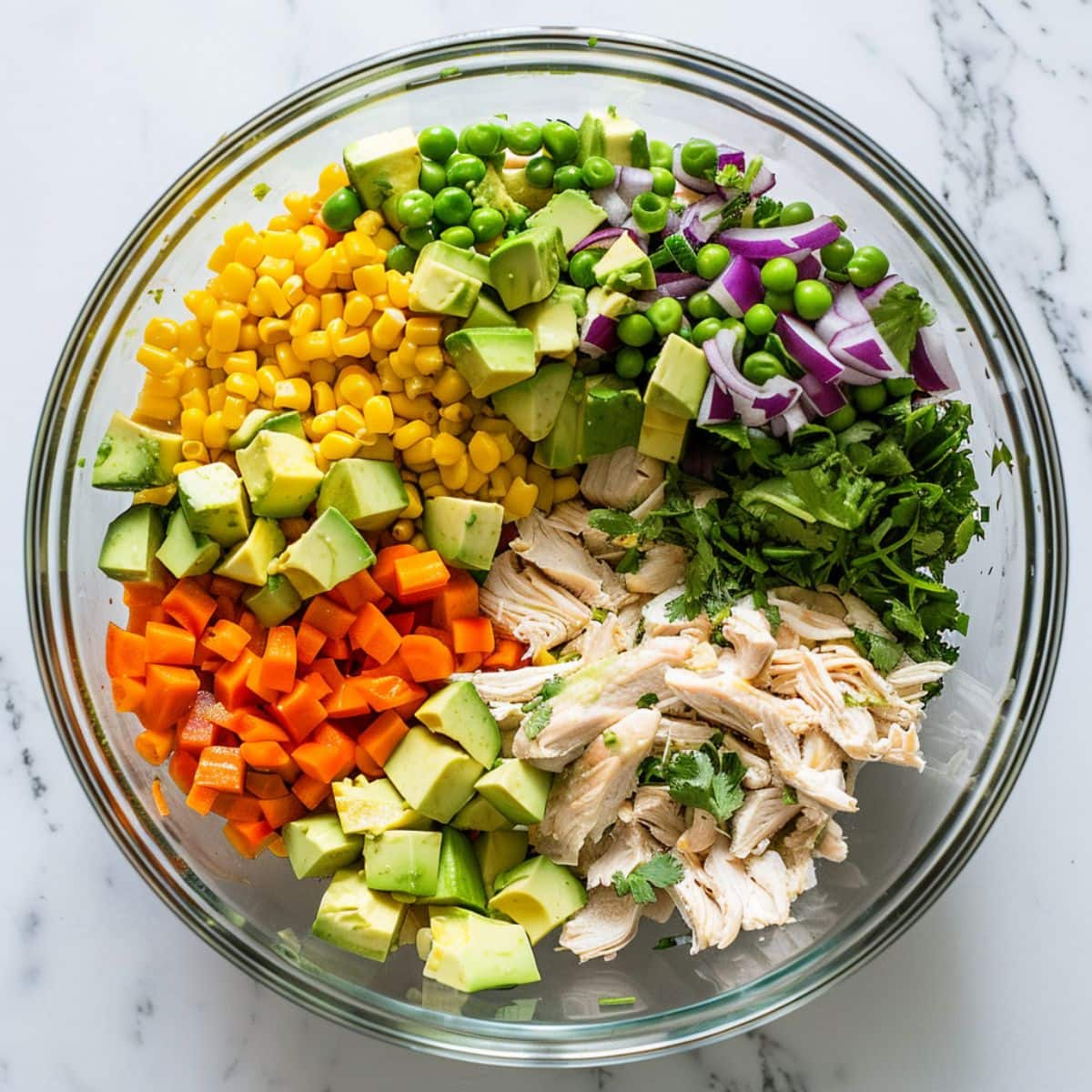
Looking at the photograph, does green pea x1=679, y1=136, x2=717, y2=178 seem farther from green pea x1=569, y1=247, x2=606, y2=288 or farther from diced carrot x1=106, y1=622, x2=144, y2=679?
diced carrot x1=106, y1=622, x2=144, y2=679

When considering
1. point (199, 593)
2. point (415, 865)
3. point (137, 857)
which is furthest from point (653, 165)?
point (137, 857)

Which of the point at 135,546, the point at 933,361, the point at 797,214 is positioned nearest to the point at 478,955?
the point at 135,546

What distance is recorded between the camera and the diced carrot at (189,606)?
2145mm

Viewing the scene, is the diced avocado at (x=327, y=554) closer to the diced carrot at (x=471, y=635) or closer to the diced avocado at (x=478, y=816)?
the diced carrot at (x=471, y=635)

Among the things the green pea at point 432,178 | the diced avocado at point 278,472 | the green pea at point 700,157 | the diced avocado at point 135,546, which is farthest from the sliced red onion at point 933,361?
the diced avocado at point 135,546

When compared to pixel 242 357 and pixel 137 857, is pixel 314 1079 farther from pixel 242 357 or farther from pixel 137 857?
pixel 242 357

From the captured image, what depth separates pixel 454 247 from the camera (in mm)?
2045

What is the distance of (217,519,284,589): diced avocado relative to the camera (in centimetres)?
207

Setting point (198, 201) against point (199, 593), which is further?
point (198, 201)

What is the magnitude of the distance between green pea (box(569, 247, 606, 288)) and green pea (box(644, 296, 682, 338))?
132mm

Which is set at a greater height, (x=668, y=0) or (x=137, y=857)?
(x=668, y=0)

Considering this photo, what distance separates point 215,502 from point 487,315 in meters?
0.61

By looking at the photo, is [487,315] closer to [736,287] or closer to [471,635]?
[736,287]

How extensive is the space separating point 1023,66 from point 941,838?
5.90 feet
